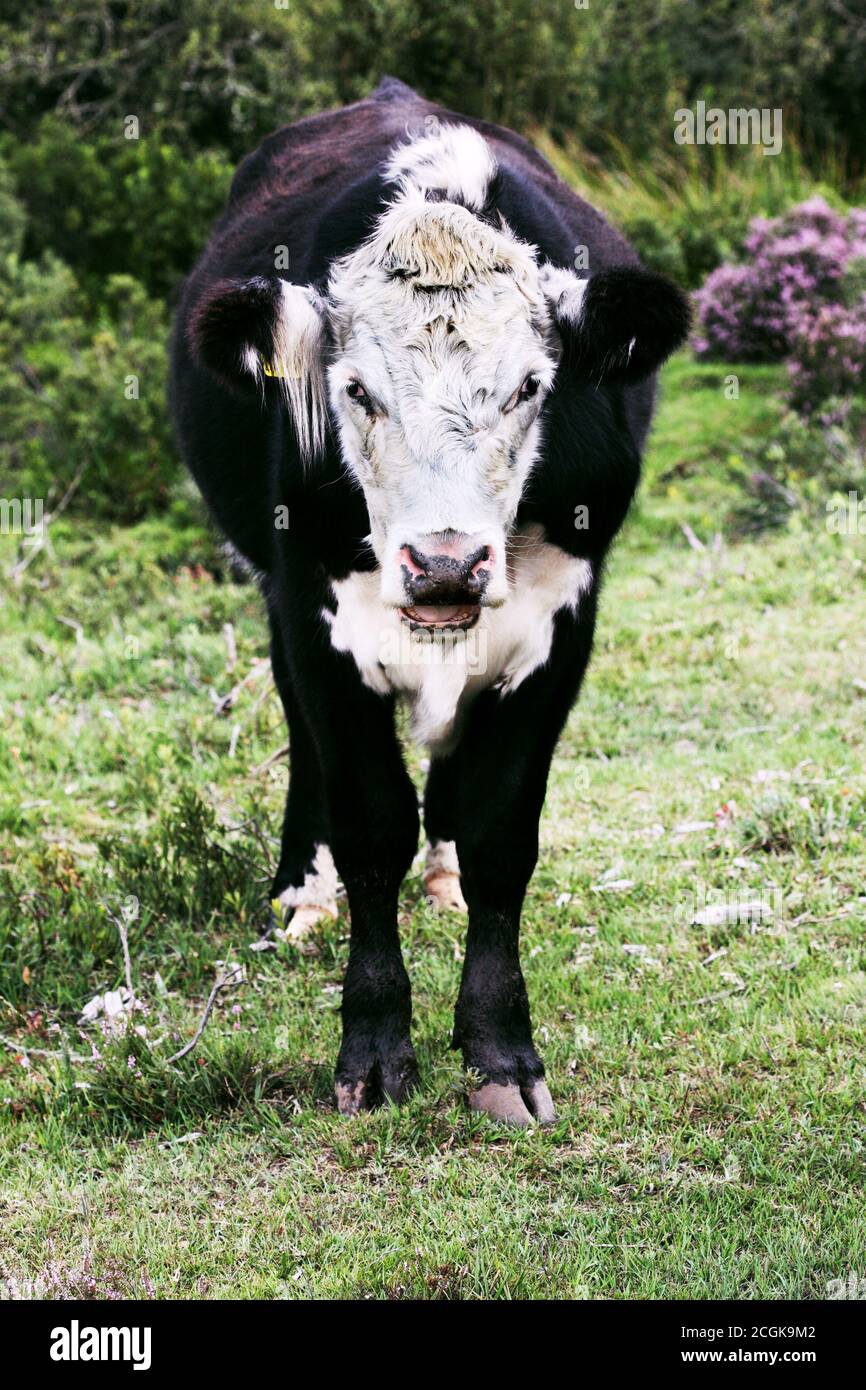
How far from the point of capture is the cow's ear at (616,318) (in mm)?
3369

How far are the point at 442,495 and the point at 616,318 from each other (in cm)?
65

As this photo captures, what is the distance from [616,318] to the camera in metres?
3.39

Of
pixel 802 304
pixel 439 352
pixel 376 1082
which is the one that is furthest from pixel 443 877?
pixel 802 304

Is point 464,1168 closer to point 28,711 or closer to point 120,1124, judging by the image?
point 120,1124

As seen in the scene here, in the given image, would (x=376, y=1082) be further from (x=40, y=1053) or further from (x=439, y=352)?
(x=439, y=352)

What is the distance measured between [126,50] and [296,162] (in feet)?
35.6

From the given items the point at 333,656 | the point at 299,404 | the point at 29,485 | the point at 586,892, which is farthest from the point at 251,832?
the point at 29,485

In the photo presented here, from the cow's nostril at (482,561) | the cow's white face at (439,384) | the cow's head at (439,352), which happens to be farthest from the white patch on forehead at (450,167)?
the cow's nostril at (482,561)

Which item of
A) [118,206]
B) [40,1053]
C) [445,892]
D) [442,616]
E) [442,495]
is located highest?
[118,206]

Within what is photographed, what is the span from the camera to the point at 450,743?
3867mm

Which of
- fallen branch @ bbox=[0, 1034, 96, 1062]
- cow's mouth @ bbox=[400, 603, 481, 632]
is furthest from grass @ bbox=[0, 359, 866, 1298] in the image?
cow's mouth @ bbox=[400, 603, 481, 632]

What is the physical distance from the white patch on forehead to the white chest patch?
79cm

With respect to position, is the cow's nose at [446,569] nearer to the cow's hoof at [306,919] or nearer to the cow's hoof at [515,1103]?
the cow's hoof at [515,1103]

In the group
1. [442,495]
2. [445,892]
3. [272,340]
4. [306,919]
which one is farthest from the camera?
[445,892]
